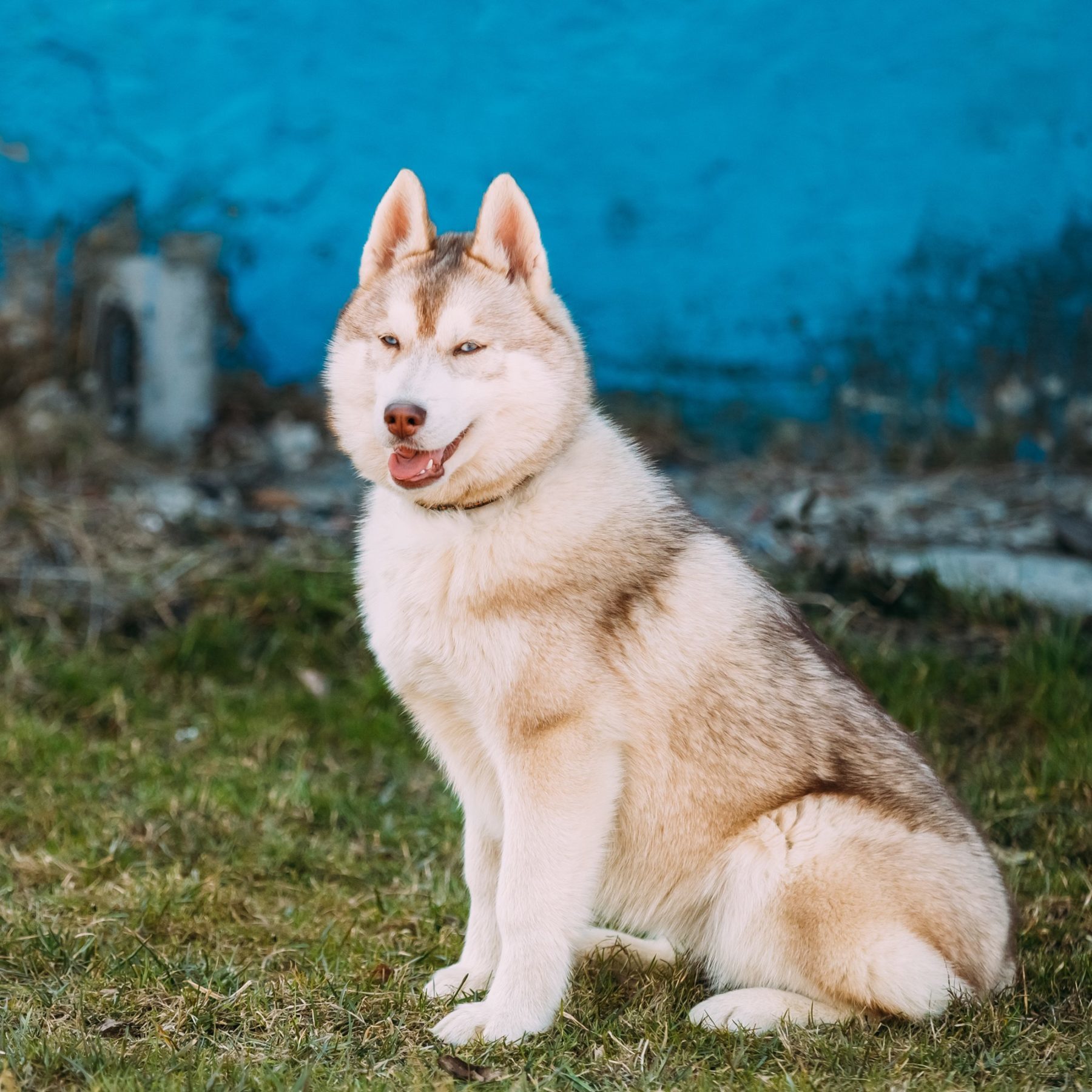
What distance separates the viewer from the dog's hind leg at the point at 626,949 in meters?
3.67

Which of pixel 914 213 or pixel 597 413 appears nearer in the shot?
pixel 597 413

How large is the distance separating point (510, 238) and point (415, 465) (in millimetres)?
694

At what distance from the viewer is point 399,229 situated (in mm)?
3695

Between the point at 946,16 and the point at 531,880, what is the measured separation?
5.20 m

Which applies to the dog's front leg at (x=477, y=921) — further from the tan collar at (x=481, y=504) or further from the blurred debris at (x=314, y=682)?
the blurred debris at (x=314, y=682)

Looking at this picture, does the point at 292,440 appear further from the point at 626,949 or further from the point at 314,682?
the point at 626,949

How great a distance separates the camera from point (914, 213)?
6.97 m

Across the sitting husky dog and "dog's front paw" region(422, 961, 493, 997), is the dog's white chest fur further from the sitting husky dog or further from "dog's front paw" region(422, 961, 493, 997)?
"dog's front paw" region(422, 961, 493, 997)

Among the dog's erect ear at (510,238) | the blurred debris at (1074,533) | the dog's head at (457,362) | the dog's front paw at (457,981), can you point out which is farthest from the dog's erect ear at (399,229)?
the blurred debris at (1074,533)

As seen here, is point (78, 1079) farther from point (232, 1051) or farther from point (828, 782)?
point (828, 782)

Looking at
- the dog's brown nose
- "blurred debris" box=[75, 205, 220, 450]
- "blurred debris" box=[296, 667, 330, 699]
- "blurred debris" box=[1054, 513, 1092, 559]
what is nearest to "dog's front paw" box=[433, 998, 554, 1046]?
the dog's brown nose

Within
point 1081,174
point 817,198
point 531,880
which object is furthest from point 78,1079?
point 1081,174

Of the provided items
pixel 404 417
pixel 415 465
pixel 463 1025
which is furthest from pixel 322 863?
pixel 404 417

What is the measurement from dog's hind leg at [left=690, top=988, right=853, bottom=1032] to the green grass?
0.15ft
